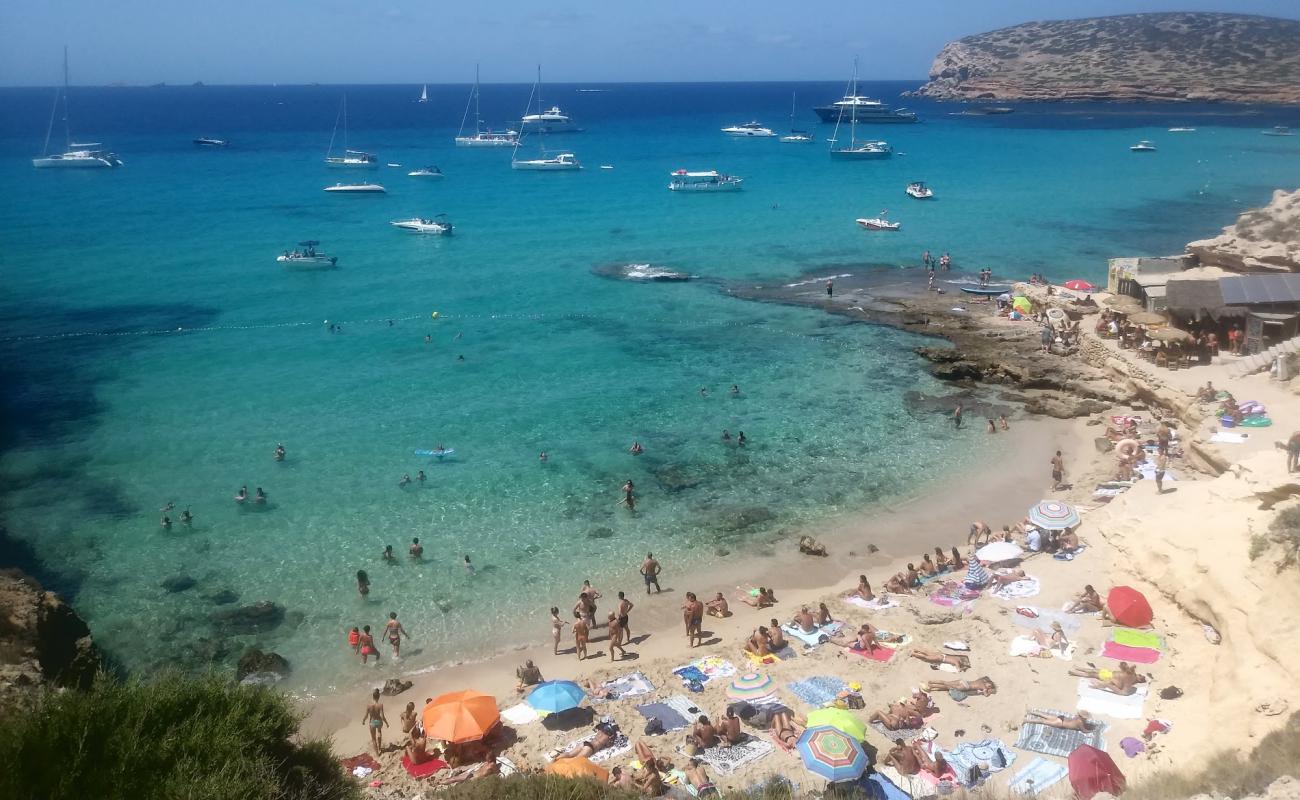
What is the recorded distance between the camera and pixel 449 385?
31.0m

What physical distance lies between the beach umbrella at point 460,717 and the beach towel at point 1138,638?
10.5 metres

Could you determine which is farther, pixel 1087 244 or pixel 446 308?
pixel 1087 244

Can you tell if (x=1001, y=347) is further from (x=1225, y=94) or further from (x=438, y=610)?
(x=1225, y=94)

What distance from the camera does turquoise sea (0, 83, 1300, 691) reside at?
19938 mm

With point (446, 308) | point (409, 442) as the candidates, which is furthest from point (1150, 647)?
point (446, 308)

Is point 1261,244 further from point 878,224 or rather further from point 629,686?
point 629,686

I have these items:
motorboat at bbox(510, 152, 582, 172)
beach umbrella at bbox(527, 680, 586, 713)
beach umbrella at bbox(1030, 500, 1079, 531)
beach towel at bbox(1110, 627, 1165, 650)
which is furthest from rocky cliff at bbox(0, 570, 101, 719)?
motorboat at bbox(510, 152, 582, 172)

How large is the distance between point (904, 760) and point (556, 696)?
542cm

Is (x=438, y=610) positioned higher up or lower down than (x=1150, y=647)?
lower down

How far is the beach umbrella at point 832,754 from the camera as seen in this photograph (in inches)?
479

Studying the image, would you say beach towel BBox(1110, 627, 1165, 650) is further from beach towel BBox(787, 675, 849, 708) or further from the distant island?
the distant island

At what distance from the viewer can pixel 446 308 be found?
40.1m

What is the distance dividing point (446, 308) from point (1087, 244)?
3518cm

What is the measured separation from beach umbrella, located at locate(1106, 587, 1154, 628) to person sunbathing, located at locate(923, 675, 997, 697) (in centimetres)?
280
